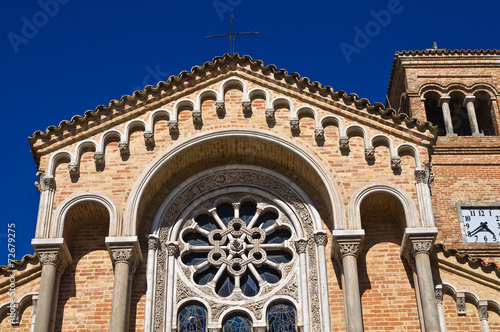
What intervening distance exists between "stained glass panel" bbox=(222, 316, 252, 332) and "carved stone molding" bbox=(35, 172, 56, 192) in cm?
431

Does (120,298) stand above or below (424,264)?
below

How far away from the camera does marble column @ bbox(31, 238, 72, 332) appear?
16391 millimetres

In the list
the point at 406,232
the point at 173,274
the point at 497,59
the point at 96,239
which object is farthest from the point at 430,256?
the point at 497,59

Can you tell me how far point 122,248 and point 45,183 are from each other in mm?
2164

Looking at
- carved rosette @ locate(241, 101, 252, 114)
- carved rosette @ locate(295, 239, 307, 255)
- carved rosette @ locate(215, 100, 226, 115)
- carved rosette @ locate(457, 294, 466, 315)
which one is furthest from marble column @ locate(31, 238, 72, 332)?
carved rosette @ locate(457, 294, 466, 315)

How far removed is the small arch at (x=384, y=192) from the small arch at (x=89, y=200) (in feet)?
14.6

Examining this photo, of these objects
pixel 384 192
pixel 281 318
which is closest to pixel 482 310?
pixel 384 192

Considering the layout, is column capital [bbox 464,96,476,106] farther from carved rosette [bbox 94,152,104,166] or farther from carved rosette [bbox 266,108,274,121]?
carved rosette [bbox 94,152,104,166]

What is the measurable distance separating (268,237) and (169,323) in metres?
2.84

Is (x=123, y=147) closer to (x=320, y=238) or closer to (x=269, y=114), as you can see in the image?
(x=269, y=114)

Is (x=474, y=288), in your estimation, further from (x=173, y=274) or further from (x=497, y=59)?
(x=497, y=59)

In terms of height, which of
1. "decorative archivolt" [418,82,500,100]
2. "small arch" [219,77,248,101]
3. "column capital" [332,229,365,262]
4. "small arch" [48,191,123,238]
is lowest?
"column capital" [332,229,365,262]

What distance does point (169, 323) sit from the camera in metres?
17.2

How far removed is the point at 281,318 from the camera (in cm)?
1744
